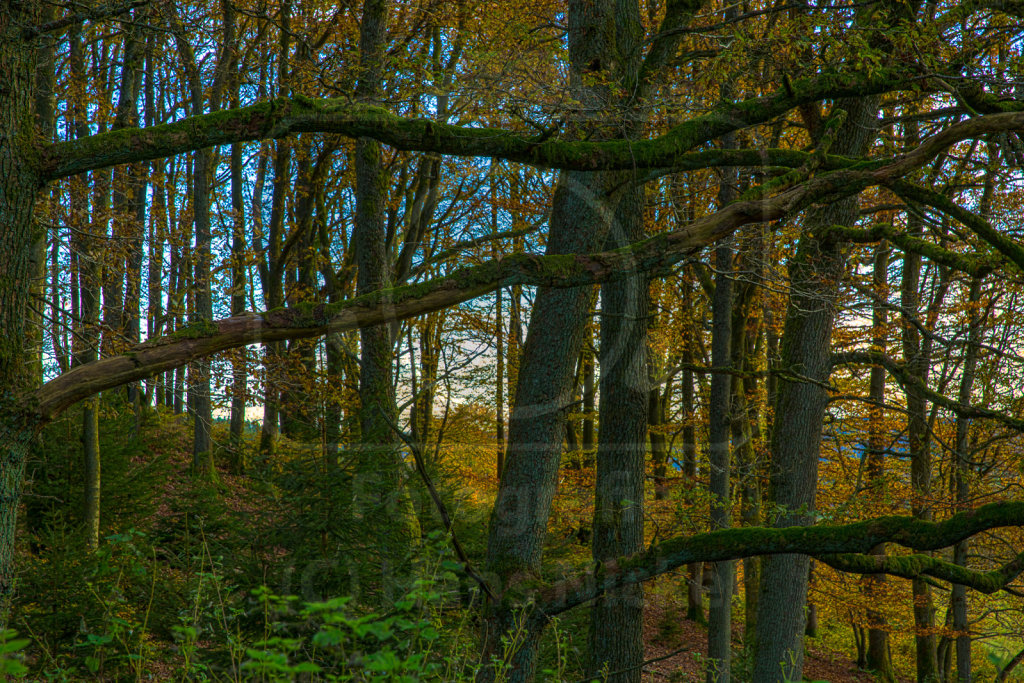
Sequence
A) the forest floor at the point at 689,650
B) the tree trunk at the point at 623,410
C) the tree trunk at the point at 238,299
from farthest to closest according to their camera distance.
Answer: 1. the forest floor at the point at 689,650
2. the tree trunk at the point at 238,299
3. the tree trunk at the point at 623,410

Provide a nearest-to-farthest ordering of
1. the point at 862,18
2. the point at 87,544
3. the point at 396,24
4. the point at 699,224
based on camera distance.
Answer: the point at 699,224 < the point at 862,18 < the point at 87,544 < the point at 396,24

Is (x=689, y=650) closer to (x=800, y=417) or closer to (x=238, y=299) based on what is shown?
(x=800, y=417)

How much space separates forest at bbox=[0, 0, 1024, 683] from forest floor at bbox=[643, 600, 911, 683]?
0.41 ft

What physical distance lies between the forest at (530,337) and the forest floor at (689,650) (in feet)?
0.41

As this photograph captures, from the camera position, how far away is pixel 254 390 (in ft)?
31.1

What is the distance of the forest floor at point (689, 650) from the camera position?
46.9ft

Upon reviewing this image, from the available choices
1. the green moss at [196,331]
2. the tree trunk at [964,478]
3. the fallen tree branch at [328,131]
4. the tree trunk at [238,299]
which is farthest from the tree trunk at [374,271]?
the tree trunk at [964,478]

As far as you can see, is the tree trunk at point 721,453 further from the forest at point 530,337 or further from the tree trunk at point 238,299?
the tree trunk at point 238,299

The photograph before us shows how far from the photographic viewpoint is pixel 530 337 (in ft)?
22.3

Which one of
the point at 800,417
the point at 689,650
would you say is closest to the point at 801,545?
the point at 800,417

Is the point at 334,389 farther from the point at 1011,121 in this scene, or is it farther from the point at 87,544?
the point at 1011,121

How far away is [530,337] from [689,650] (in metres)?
9.72

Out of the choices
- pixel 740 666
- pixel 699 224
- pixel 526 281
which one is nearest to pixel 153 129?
pixel 526 281

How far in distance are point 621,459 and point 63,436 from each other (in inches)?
298
